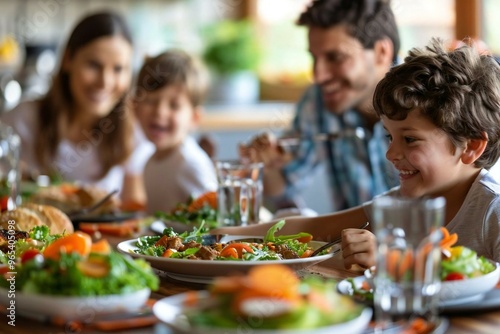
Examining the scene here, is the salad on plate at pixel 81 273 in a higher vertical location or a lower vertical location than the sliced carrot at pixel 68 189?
higher

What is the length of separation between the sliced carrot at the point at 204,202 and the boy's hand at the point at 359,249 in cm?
84

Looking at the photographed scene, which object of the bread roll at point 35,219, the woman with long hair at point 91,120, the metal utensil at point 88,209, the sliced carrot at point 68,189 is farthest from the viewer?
the woman with long hair at point 91,120

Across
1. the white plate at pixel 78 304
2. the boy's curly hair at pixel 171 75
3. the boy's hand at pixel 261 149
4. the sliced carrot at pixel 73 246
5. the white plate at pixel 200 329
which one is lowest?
the boy's hand at pixel 261 149

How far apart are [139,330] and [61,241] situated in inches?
8.6

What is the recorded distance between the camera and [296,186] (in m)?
3.37

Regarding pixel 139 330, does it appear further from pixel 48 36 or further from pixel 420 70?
pixel 48 36

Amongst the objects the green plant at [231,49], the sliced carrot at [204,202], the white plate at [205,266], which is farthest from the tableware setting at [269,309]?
the green plant at [231,49]

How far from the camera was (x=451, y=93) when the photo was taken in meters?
1.82

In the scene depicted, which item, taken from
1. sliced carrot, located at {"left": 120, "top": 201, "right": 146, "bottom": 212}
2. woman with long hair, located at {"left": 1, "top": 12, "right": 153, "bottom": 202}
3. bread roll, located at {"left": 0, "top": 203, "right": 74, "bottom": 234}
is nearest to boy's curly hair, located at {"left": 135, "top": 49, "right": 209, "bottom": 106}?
woman with long hair, located at {"left": 1, "top": 12, "right": 153, "bottom": 202}

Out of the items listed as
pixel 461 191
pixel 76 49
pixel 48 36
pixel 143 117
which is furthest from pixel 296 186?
pixel 48 36

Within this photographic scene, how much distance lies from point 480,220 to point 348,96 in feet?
3.98

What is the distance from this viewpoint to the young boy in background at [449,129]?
1.78 m

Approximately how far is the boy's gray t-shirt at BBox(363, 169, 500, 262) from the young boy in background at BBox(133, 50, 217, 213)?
4.59 ft

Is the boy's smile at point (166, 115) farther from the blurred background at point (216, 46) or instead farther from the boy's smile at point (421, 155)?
the blurred background at point (216, 46)
